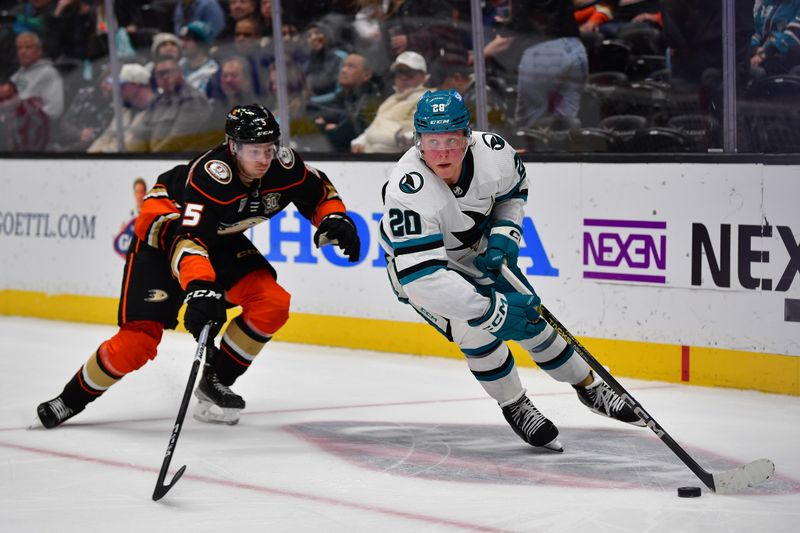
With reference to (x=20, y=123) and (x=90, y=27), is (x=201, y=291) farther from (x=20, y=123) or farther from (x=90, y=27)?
(x=20, y=123)

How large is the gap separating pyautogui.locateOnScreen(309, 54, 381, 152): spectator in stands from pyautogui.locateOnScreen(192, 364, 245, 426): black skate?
1.93 m

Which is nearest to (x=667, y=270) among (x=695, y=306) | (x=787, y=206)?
A: (x=695, y=306)

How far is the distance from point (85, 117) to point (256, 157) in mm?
3385

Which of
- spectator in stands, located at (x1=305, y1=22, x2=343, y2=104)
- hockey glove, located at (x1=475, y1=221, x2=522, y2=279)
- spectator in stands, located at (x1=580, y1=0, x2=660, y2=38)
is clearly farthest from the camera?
spectator in stands, located at (x1=305, y1=22, x2=343, y2=104)

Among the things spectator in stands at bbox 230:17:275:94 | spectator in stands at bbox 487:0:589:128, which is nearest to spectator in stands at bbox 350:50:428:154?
spectator in stands at bbox 487:0:589:128

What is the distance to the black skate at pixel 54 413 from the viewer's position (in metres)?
4.36

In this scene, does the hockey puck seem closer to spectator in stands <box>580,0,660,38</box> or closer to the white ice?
the white ice

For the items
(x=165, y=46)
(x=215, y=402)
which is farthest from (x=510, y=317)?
(x=165, y=46)

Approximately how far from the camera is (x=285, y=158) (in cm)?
430

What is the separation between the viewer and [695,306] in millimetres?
4914

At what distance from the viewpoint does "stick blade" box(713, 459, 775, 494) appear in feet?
11.0

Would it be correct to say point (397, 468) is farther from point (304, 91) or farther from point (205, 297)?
point (304, 91)

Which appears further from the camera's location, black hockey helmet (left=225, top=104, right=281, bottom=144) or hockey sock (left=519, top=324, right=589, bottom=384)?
black hockey helmet (left=225, top=104, right=281, bottom=144)

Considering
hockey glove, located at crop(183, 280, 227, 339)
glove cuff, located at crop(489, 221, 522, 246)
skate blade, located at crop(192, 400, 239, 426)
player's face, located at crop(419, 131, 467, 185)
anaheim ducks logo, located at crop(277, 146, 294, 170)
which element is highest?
player's face, located at crop(419, 131, 467, 185)
